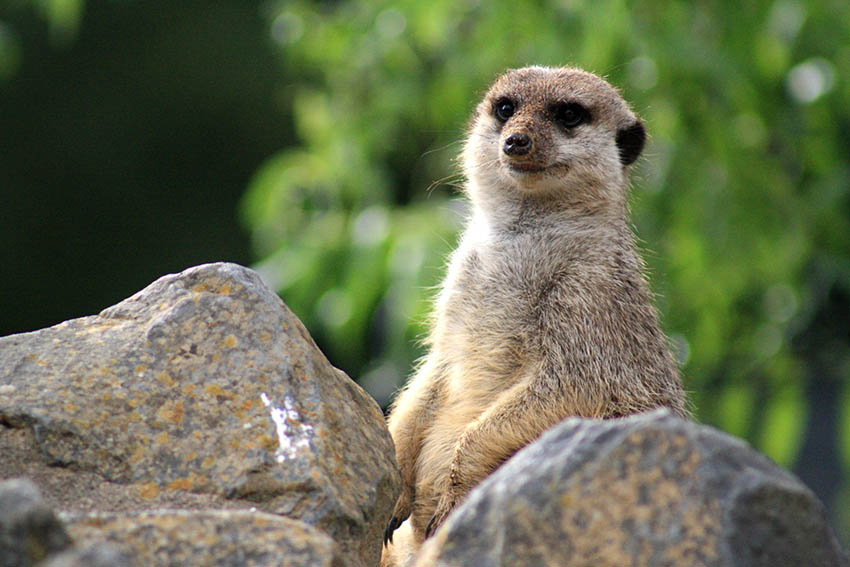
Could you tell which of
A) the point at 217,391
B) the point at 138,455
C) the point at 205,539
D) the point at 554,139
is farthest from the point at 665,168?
the point at 205,539

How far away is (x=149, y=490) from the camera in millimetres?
2201

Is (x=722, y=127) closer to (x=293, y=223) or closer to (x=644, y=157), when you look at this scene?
(x=644, y=157)

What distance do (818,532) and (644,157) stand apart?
2.63 meters

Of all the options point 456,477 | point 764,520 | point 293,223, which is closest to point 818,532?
point 764,520

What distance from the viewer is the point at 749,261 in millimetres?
4867

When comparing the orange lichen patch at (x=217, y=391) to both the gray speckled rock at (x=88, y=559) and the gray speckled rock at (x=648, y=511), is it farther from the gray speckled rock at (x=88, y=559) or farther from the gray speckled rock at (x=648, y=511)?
the gray speckled rock at (x=88, y=559)

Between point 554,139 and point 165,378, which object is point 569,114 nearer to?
point 554,139

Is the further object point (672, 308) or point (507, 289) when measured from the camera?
point (672, 308)

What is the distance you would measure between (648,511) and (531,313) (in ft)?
4.61

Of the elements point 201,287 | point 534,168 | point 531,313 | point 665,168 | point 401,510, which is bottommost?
point 401,510

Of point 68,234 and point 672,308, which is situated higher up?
point 672,308

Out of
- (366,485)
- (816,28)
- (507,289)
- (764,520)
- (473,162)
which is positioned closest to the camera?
(764,520)

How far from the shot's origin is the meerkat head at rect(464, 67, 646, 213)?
3494 mm

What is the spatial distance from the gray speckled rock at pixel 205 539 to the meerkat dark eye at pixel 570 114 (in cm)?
211
